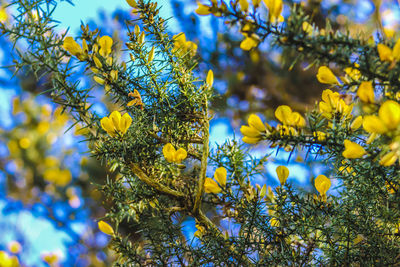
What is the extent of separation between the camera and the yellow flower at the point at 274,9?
11.2 inches

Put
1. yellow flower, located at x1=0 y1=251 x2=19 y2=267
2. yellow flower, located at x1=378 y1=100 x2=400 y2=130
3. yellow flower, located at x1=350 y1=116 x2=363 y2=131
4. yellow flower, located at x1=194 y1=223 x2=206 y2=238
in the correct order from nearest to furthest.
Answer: yellow flower, located at x1=378 y1=100 x2=400 y2=130 < yellow flower, located at x1=350 y1=116 x2=363 y2=131 < yellow flower, located at x1=194 y1=223 x2=206 y2=238 < yellow flower, located at x1=0 y1=251 x2=19 y2=267

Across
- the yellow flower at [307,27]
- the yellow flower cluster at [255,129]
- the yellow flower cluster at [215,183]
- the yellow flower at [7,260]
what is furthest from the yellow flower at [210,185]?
the yellow flower at [7,260]

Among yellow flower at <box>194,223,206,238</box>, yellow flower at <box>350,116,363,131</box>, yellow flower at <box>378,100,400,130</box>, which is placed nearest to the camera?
yellow flower at <box>378,100,400,130</box>

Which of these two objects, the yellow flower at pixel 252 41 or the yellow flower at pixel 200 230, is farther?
the yellow flower at pixel 200 230

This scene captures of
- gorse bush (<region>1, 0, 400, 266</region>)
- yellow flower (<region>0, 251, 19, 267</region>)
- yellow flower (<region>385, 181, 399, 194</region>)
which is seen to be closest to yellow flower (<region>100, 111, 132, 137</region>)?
gorse bush (<region>1, 0, 400, 266</region>)

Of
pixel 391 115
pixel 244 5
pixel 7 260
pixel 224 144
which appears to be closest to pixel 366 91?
pixel 391 115

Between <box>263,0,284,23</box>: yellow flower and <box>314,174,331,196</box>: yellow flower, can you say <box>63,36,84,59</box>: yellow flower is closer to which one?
<box>263,0,284,23</box>: yellow flower

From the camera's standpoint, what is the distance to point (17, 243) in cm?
174

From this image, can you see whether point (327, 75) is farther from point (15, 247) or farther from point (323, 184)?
point (15, 247)

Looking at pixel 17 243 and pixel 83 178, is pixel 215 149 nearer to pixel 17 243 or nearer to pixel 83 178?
pixel 83 178

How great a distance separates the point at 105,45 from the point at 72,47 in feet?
0.14

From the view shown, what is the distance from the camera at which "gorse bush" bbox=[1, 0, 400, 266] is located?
289mm

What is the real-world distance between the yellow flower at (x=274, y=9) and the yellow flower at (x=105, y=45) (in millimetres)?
230

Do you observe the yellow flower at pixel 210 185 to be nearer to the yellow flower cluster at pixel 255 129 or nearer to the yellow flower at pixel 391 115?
the yellow flower cluster at pixel 255 129
